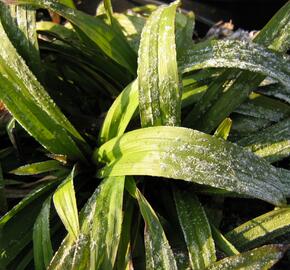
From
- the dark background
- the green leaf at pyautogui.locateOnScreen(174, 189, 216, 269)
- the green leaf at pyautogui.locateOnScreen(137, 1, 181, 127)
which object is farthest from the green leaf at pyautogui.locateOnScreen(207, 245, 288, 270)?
the dark background

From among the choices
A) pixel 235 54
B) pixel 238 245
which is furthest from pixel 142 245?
pixel 235 54

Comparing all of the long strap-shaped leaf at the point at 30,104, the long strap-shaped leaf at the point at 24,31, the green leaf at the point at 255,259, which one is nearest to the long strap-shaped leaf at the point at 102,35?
the long strap-shaped leaf at the point at 24,31

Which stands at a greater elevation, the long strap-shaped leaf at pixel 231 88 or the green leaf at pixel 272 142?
the long strap-shaped leaf at pixel 231 88

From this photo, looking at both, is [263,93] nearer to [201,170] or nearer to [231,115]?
[231,115]

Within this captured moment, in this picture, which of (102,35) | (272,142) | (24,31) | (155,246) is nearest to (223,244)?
(155,246)

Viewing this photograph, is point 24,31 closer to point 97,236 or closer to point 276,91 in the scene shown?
point 97,236

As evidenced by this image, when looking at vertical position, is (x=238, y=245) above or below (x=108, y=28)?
below

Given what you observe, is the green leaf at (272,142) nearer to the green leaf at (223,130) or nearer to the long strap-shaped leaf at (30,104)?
the green leaf at (223,130)
